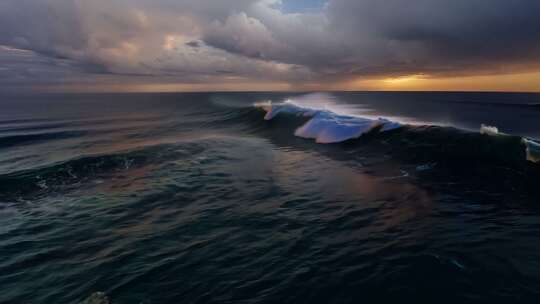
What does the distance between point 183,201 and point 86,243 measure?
14.1 ft

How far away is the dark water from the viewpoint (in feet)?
23.4

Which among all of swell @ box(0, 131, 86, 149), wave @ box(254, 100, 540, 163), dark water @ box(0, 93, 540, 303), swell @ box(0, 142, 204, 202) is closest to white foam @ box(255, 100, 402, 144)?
wave @ box(254, 100, 540, 163)

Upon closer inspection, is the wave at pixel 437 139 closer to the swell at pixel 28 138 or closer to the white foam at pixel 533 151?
the white foam at pixel 533 151

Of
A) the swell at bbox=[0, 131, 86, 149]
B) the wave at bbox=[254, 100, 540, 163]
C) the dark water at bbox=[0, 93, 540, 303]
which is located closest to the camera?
the dark water at bbox=[0, 93, 540, 303]

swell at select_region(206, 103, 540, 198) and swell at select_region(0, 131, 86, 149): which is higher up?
swell at select_region(206, 103, 540, 198)

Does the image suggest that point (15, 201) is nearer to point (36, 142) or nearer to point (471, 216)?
point (471, 216)

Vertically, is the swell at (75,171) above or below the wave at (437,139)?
below

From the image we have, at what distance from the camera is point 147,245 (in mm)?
9523

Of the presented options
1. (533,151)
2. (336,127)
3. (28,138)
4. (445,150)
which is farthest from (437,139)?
(28,138)

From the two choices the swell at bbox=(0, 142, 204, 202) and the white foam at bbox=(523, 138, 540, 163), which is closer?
the white foam at bbox=(523, 138, 540, 163)

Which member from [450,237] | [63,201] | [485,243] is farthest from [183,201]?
[485,243]

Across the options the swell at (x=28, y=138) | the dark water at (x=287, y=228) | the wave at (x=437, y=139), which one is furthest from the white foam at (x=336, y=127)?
the swell at (x=28, y=138)

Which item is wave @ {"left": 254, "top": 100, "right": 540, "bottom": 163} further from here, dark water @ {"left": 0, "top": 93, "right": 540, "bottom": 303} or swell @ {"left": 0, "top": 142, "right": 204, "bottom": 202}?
swell @ {"left": 0, "top": 142, "right": 204, "bottom": 202}

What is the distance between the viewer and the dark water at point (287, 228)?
7141mm
